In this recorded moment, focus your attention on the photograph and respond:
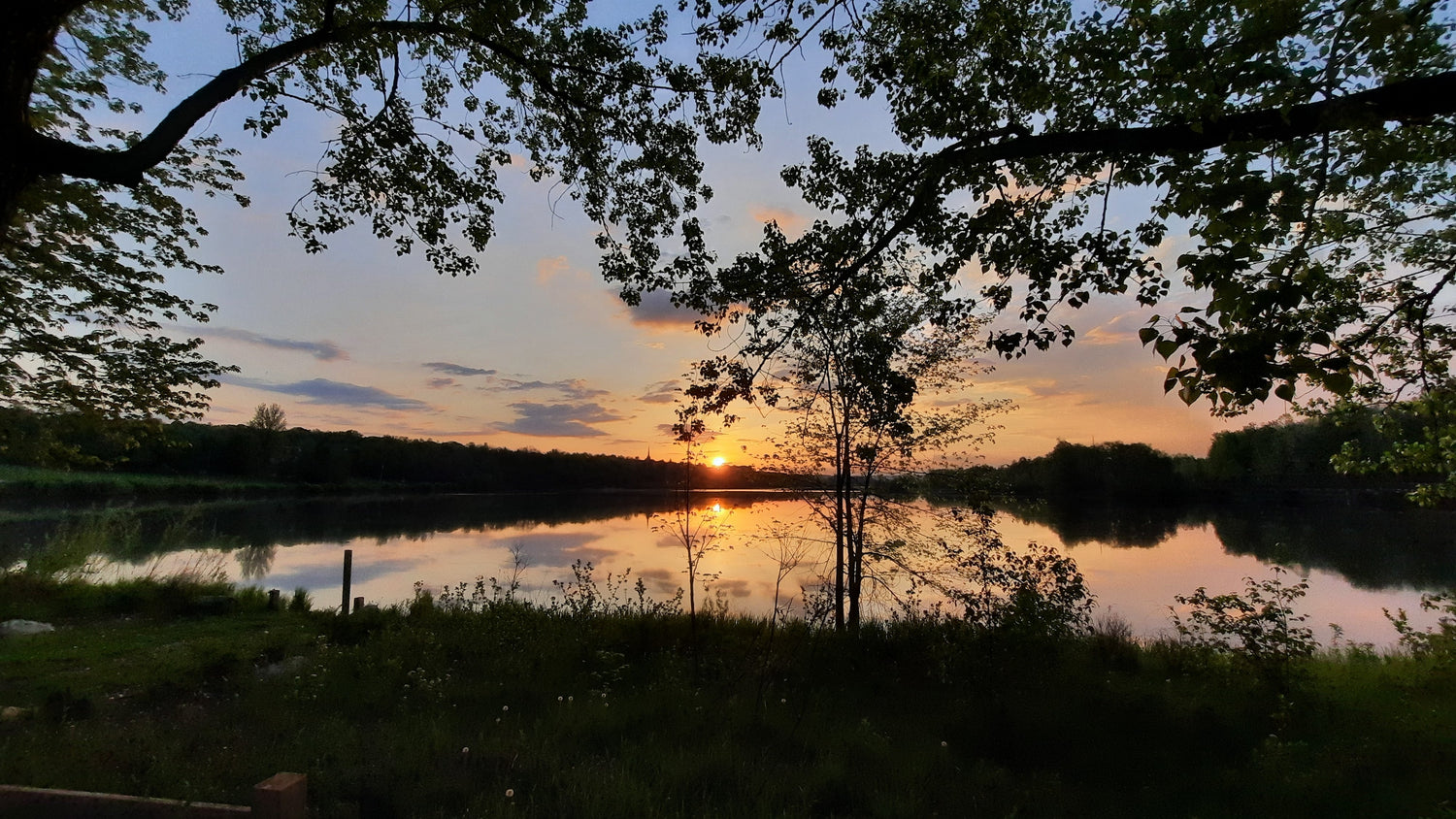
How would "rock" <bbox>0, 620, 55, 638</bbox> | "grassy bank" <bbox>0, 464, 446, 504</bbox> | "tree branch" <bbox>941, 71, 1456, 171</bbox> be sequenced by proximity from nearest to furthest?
"tree branch" <bbox>941, 71, 1456, 171</bbox> → "rock" <bbox>0, 620, 55, 638</bbox> → "grassy bank" <bbox>0, 464, 446, 504</bbox>

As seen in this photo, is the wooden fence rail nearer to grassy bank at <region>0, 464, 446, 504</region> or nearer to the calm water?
the calm water

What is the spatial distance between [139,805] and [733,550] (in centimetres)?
1419

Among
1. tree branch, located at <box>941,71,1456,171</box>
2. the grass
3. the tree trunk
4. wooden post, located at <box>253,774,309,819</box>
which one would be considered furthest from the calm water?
the tree trunk

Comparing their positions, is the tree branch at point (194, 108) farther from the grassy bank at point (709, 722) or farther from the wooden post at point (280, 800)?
the wooden post at point (280, 800)

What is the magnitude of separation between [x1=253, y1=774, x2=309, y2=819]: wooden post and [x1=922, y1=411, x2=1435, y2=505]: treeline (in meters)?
51.9

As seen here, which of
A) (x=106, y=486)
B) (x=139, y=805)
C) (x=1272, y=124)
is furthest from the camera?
(x=106, y=486)

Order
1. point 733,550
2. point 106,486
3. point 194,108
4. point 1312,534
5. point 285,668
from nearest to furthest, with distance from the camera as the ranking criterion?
point 194,108, point 285,668, point 733,550, point 1312,534, point 106,486

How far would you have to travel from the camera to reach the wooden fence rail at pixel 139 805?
2049 mm

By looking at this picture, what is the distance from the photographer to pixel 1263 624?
276 inches

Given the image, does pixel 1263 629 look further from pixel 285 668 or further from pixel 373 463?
pixel 373 463

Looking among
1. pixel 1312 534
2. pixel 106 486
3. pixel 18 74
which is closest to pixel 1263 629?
pixel 18 74

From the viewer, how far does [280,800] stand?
2.05 metres

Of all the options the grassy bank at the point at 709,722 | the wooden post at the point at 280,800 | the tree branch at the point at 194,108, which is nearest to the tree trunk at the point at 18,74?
the tree branch at the point at 194,108

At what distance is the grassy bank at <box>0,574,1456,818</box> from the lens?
153 inches
